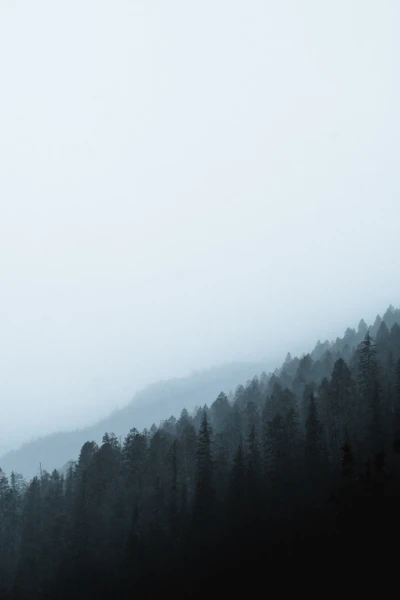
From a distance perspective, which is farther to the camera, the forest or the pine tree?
the pine tree

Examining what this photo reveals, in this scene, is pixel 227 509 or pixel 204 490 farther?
pixel 204 490

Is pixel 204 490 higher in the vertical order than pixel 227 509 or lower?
higher

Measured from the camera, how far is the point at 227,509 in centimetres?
9462

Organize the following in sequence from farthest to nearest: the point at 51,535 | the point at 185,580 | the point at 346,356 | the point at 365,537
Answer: the point at 346,356 < the point at 51,535 < the point at 185,580 < the point at 365,537

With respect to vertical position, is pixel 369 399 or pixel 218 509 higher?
pixel 369 399

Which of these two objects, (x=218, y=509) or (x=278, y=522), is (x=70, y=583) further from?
(x=278, y=522)

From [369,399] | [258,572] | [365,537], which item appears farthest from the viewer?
[369,399]

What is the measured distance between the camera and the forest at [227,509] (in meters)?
75.3

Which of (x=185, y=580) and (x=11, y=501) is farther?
(x=11, y=501)

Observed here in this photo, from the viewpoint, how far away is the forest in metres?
75.3

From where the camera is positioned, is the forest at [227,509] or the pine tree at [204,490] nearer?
the forest at [227,509]

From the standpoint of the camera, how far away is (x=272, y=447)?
333 feet

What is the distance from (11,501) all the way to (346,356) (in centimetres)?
10294

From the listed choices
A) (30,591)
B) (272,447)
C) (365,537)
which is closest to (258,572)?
(365,537)
